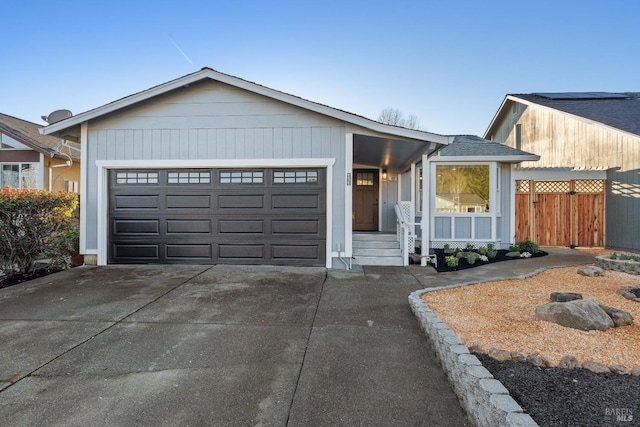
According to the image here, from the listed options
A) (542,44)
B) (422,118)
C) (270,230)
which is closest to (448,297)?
(270,230)

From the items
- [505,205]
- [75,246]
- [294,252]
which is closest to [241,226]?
[294,252]

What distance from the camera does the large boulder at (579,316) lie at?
316 cm

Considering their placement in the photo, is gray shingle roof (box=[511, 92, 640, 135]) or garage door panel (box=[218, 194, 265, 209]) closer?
garage door panel (box=[218, 194, 265, 209])

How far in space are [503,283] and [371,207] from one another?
5161 millimetres

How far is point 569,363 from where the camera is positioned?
7.87 feet

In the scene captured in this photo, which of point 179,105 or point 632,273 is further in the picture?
point 179,105

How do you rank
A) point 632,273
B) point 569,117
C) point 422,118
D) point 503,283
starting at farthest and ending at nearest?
1. point 422,118
2. point 569,117
3. point 632,273
4. point 503,283

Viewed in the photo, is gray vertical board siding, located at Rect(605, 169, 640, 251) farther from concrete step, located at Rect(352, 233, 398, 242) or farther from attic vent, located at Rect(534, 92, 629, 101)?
concrete step, located at Rect(352, 233, 398, 242)

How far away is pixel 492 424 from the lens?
1.69 meters

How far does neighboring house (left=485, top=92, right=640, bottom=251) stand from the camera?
30.7ft

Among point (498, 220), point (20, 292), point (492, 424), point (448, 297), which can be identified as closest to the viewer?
point (492, 424)

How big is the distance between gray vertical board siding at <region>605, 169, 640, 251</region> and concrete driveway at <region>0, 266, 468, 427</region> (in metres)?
8.76

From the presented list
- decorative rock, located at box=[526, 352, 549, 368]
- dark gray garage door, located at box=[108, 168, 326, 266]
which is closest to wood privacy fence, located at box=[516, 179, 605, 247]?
dark gray garage door, located at box=[108, 168, 326, 266]

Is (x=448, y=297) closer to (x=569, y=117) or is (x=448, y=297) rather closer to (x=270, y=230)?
(x=270, y=230)
